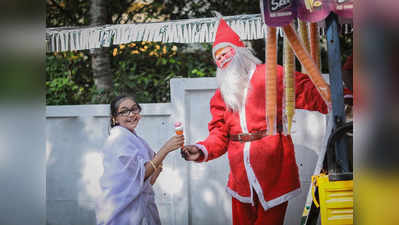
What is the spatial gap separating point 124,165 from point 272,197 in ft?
3.68

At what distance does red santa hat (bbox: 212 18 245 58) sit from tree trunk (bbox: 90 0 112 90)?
1.04 m

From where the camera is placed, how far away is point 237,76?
10.3 ft

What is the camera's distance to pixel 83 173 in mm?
3586

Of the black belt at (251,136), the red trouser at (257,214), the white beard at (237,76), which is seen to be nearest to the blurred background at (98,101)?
the white beard at (237,76)

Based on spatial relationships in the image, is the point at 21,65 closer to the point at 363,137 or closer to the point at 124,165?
the point at 124,165

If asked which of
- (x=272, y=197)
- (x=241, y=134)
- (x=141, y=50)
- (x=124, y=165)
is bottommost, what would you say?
(x=272, y=197)

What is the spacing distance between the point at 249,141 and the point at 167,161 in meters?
0.80

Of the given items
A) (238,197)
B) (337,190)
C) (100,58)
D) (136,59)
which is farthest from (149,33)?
(337,190)

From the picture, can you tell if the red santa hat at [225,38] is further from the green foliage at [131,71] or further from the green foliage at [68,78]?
the green foliage at [68,78]

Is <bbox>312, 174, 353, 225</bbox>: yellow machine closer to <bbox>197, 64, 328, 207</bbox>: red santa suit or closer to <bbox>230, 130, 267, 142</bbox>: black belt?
<bbox>197, 64, 328, 207</bbox>: red santa suit

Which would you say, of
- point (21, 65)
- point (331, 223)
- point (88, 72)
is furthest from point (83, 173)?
point (331, 223)

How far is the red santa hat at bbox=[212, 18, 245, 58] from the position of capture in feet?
10.4

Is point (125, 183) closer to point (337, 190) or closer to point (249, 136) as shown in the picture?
point (249, 136)

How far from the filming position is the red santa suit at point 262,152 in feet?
9.77
